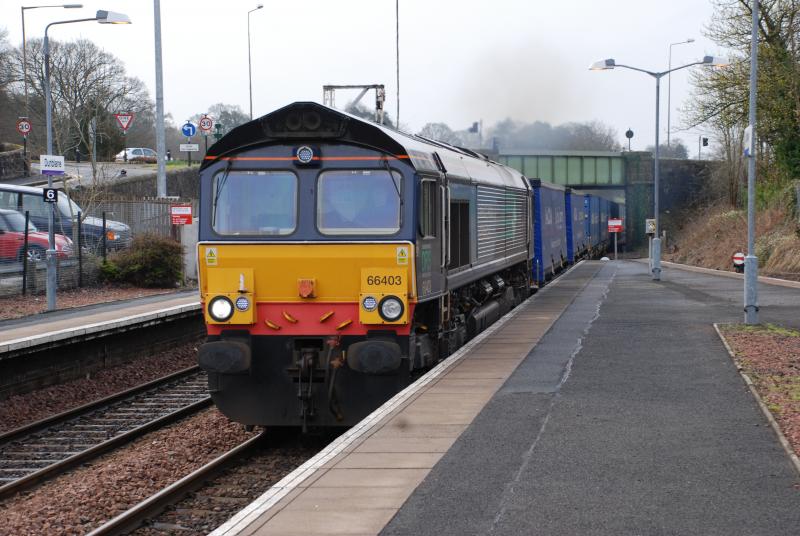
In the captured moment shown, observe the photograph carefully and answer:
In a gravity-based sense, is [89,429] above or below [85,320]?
below

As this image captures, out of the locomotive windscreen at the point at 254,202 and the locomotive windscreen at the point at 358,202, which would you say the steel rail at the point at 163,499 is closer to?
the locomotive windscreen at the point at 254,202

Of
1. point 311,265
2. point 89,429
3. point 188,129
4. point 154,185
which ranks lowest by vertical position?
point 89,429

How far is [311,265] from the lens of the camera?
10.8 m

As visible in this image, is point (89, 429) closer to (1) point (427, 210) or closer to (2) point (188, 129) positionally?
(1) point (427, 210)

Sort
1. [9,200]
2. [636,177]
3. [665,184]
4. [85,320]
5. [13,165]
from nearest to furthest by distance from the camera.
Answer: [85,320]
[9,200]
[13,165]
[636,177]
[665,184]

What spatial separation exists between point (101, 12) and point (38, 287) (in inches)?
285

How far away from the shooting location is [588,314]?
776 inches

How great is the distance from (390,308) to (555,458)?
3143mm

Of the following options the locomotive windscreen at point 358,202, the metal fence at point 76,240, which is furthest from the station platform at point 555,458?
the metal fence at point 76,240

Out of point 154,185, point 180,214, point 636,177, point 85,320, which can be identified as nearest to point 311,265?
point 85,320

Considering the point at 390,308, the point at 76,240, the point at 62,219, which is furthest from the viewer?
the point at 62,219

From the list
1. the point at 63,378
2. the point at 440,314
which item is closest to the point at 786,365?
the point at 440,314

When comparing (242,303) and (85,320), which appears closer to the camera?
(242,303)

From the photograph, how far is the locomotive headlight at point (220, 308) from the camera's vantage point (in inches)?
425
